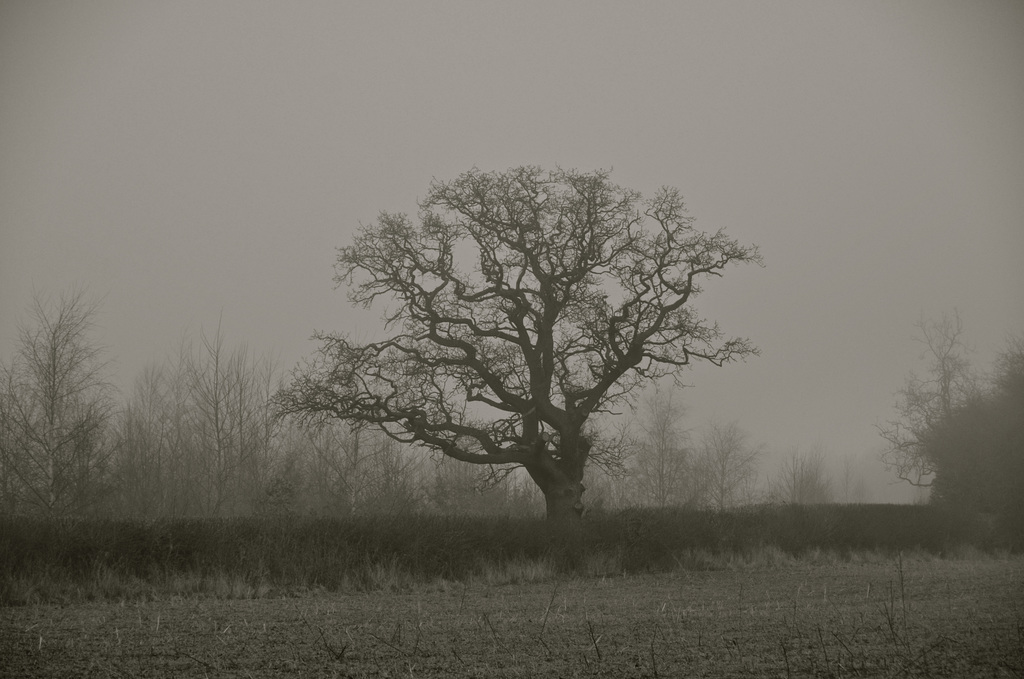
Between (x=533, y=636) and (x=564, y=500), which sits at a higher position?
(x=564, y=500)

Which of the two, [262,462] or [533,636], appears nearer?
[533,636]

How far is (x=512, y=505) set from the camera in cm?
3309

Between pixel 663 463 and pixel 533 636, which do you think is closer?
pixel 533 636

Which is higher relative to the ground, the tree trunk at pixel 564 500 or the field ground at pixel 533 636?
the tree trunk at pixel 564 500

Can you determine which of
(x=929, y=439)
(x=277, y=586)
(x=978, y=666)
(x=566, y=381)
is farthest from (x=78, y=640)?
(x=929, y=439)

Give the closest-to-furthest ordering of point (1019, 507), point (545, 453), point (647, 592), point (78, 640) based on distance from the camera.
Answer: point (78, 640) → point (647, 592) → point (545, 453) → point (1019, 507)

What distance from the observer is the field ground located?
23.1 feet

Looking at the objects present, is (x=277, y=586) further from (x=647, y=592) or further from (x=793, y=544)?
(x=793, y=544)

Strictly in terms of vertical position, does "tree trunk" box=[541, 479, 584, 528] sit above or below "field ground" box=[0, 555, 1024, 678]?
above

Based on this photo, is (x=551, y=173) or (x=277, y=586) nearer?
(x=277, y=586)

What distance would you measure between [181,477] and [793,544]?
74.6ft

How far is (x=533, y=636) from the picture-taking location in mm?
8656

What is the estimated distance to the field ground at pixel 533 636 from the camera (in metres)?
7.05

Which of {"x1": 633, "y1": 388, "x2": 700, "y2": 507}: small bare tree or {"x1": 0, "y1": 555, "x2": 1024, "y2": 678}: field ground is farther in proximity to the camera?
{"x1": 633, "y1": 388, "x2": 700, "y2": 507}: small bare tree
